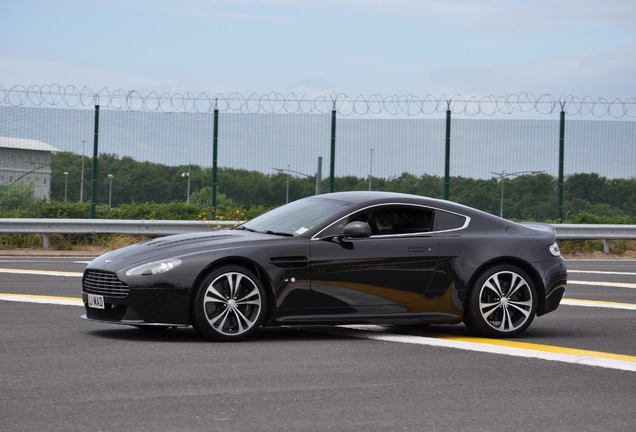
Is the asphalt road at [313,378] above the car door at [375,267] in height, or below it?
below

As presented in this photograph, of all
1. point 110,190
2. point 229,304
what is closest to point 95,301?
point 229,304

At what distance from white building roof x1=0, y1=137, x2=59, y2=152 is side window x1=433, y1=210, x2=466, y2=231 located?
1492 cm

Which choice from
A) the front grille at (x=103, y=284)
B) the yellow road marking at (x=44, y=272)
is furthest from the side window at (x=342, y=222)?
the yellow road marking at (x=44, y=272)

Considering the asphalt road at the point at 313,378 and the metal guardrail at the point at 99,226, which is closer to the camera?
the asphalt road at the point at 313,378

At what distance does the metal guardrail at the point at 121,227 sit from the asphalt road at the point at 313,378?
1080 centimetres

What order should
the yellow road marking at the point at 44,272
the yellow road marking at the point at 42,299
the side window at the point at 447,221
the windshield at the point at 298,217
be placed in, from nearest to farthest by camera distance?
the windshield at the point at 298,217 < the side window at the point at 447,221 < the yellow road marking at the point at 42,299 < the yellow road marking at the point at 44,272

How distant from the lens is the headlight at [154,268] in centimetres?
884

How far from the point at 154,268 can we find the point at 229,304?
2.30 feet

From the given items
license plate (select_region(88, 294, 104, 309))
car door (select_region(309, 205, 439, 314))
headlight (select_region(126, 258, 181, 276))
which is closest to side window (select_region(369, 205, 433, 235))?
car door (select_region(309, 205, 439, 314))

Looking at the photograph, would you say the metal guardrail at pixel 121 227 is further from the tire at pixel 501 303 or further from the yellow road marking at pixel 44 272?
the tire at pixel 501 303

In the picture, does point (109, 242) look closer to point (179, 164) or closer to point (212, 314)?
point (179, 164)

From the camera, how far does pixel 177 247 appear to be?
9.17m

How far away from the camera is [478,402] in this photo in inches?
264

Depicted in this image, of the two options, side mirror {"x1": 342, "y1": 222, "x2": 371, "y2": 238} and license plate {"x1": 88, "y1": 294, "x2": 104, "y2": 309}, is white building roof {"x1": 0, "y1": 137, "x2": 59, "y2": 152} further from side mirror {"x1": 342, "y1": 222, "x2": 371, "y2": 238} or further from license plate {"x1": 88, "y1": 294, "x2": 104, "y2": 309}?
side mirror {"x1": 342, "y1": 222, "x2": 371, "y2": 238}
